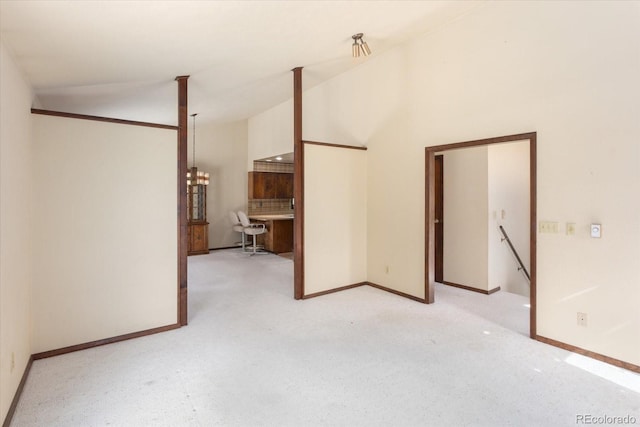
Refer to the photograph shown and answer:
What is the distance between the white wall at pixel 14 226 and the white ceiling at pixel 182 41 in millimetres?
328

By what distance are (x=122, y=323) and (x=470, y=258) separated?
4.40 meters

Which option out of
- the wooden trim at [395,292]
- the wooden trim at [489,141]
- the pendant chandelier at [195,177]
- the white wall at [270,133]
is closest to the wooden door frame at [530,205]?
the wooden trim at [489,141]

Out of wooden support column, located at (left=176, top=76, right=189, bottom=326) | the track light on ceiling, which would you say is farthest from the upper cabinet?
the track light on ceiling

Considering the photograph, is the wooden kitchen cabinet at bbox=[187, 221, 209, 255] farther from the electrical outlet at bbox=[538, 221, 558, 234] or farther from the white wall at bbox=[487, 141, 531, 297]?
the electrical outlet at bbox=[538, 221, 558, 234]

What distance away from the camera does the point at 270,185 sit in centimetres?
883

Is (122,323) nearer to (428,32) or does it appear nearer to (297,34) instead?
(297,34)

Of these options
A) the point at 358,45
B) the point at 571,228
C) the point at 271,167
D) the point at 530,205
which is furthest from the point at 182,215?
the point at 271,167

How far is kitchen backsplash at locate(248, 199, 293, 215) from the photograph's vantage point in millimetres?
8898

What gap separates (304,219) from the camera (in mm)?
4367

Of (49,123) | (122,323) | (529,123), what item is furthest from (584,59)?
(122,323)

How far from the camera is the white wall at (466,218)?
15.1ft

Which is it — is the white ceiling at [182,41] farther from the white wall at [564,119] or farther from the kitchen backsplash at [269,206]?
the kitchen backsplash at [269,206]

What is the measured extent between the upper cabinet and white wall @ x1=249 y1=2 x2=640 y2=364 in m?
5.23

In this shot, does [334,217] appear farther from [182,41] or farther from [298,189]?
[182,41]
